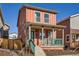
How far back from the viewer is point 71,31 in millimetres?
18172

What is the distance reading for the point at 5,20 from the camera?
17.8 metres

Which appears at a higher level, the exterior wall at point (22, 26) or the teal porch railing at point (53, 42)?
the exterior wall at point (22, 26)

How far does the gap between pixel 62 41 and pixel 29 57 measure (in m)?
1.11

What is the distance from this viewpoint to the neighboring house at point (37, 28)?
17953 millimetres

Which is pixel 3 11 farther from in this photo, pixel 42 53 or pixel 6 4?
pixel 42 53

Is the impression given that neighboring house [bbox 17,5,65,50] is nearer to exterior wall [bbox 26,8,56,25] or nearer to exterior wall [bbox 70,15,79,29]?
exterior wall [bbox 26,8,56,25]

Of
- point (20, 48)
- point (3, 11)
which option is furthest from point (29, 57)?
point (3, 11)

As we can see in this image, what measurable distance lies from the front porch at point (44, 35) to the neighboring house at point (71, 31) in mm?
148

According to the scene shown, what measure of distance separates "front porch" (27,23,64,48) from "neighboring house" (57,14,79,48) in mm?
148

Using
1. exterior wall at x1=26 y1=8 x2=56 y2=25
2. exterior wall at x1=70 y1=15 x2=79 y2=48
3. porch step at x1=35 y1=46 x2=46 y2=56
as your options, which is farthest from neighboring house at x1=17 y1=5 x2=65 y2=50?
exterior wall at x1=70 y1=15 x2=79 y2=48

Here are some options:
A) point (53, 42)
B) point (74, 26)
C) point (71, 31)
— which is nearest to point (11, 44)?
point (53, 42)

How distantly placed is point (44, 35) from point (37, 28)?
1.02 feet

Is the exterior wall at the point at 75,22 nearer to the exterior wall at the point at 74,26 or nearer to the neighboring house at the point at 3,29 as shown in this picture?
the exterior wall at the point at 74,26

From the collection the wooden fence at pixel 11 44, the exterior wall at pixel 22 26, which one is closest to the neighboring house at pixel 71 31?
the exterior wall at pixel 22 26
